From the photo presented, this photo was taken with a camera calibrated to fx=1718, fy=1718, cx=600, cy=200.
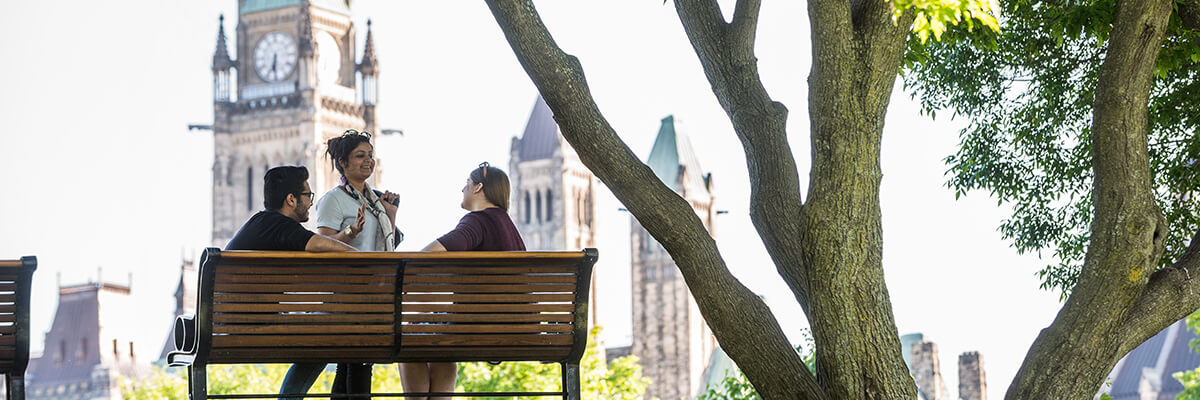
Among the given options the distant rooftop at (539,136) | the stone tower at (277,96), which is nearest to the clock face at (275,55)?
the stone tower at (277,96)

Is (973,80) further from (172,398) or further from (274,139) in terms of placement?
(274,139)

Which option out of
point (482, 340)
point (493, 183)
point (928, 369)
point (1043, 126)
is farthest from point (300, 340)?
point (928, 369)

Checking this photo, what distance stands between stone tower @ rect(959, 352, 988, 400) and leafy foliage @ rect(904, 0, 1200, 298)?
63.2 m

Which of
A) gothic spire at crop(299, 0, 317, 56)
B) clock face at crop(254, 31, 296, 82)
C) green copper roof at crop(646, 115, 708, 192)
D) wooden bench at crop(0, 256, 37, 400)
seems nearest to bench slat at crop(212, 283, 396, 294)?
wooden bench at crop(0, 256, 37, 400)

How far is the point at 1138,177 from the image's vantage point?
7.41 metres

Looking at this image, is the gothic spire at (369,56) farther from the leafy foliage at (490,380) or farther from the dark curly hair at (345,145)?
the dark curly hair at (345,145)

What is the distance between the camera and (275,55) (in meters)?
90.1

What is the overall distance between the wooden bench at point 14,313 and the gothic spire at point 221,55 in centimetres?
8447

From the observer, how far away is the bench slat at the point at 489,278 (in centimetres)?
640

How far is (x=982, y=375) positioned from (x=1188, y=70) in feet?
219

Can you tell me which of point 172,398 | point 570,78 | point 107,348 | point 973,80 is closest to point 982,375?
point 172,398

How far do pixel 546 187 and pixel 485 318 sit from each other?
301 feet

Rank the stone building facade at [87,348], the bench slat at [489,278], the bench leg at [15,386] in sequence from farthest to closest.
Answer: the stone building facade at [87,348], the bench leg at [15,386], the bench slat at [489,278]

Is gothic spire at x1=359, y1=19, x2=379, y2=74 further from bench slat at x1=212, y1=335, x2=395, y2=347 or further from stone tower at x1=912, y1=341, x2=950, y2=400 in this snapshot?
bench slat at x1=212, y1=335, x2=395, y2=347
